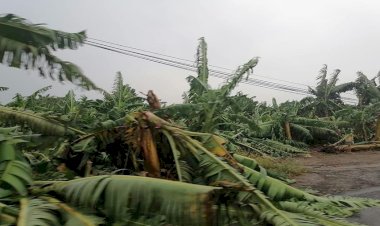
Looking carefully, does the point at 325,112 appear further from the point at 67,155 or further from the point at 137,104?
the point at 67,155

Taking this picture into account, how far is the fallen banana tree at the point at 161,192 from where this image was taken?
295 centimetres

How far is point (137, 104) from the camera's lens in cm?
1146

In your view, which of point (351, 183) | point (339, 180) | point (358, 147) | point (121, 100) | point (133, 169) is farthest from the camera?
point (358, 147)

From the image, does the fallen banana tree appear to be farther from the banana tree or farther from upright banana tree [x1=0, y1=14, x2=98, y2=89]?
the banana tree

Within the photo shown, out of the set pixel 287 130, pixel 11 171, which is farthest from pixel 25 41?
pixel 287 130

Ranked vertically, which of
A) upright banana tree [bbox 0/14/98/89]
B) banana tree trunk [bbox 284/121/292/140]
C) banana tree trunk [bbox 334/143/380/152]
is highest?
upright banana tree [bbox 0/14/98/89]

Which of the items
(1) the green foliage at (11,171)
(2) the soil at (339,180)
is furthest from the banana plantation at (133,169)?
(2) the soil at (339,180)

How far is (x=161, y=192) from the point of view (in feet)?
9.75

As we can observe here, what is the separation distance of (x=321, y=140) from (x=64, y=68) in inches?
632

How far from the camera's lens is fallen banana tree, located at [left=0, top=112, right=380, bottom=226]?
2953 mm

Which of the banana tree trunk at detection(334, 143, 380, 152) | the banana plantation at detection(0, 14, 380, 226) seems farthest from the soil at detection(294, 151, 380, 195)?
the banana tree trunk at detection(334, 143, 380, 152)

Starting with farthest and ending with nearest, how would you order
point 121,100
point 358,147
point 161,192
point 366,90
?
point 366,90
point 358,147
point 121,100
point 161,192

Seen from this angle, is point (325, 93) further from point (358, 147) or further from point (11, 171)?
point (11, 171)

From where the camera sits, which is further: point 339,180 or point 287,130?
point 287,130
